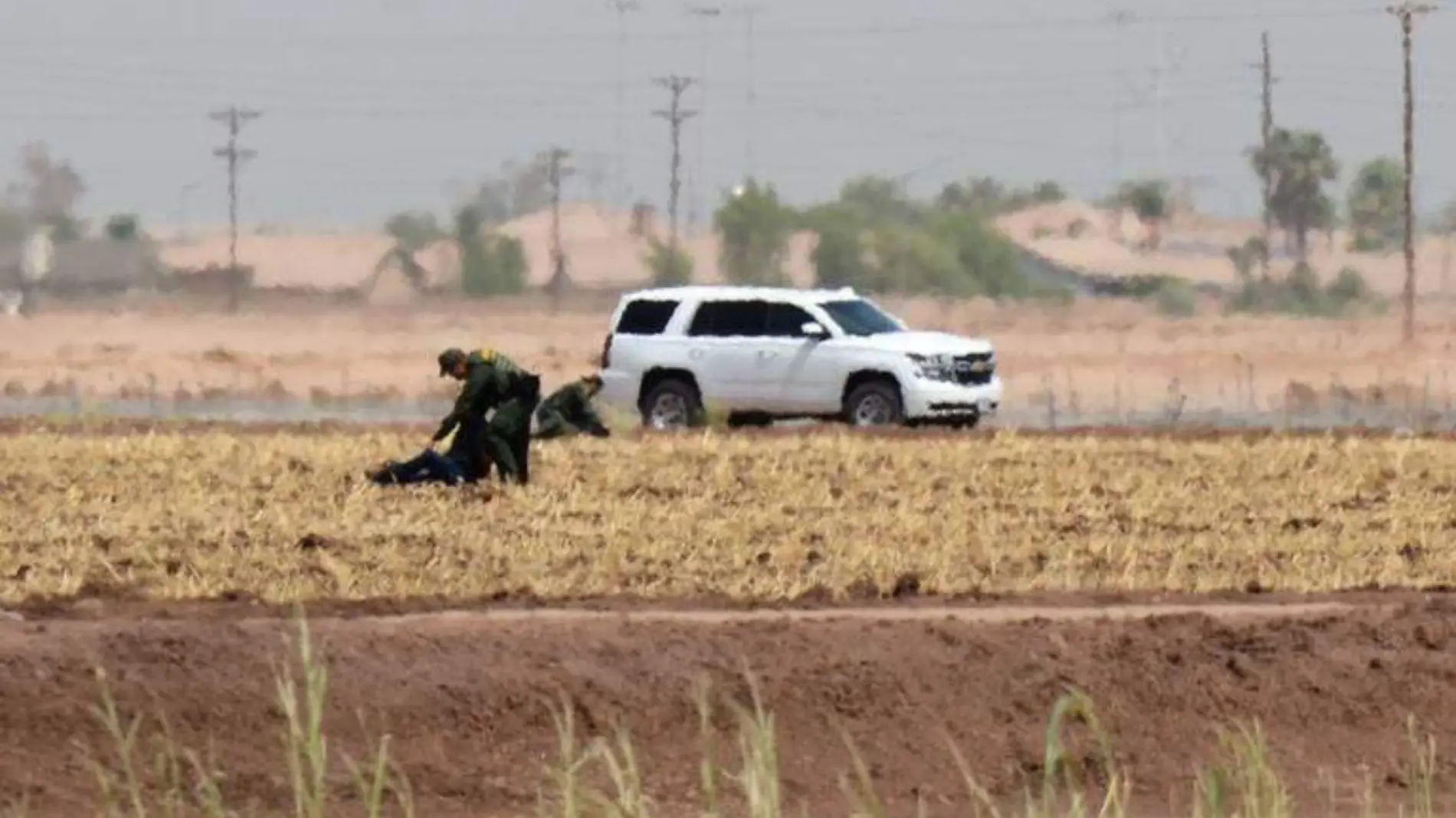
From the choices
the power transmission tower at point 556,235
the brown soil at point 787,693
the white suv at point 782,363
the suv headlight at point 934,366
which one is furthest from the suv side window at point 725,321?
the power transmission tower at point 556,235

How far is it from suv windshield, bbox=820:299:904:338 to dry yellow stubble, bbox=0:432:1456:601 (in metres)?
6.20

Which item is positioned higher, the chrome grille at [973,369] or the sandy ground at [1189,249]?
the sandy ground at [1189,249]

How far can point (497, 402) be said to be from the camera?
81.7 ft

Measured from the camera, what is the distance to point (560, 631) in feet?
57.5

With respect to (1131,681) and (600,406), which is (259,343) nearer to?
(600,406)

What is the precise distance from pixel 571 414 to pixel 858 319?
635cm

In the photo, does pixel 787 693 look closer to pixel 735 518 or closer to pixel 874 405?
pixel 735 518

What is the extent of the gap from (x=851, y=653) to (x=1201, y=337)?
80295 millimetres

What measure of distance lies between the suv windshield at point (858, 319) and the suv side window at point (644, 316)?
5.56 ft

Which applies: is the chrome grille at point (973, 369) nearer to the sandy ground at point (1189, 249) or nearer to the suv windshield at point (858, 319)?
the suv windshield at point (858, 319)

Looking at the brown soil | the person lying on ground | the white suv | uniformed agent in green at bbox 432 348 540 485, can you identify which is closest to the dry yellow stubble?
the person lying on ground

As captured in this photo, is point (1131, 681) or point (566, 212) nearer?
point (1131, 681)

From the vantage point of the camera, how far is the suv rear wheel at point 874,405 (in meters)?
36.9

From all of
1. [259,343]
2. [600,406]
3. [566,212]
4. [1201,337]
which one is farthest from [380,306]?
[600,406]
